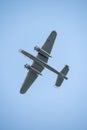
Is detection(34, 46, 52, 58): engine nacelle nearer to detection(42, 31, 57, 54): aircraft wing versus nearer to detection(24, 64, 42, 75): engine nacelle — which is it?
detection(42, 31, 57, 54): aircraft wing

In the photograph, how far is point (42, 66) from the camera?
54.5 metres

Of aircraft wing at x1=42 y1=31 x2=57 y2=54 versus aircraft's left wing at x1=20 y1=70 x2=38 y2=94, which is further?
aircraft's left wing at x1=20 y1=70 x2=38 y2=94

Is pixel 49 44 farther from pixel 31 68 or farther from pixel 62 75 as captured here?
pixel 62 75

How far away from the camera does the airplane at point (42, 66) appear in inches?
2116

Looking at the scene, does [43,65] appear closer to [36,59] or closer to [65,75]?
[36,59]

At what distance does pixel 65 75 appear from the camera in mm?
54688

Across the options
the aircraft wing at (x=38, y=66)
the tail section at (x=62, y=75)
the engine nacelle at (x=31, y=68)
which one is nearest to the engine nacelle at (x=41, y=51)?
the aircraft wing at (x=38, y=66)

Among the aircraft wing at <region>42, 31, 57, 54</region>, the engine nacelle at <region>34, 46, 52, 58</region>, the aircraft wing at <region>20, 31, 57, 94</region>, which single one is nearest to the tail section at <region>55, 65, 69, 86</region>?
the aircraft wing at <region>20, 31, 57, 94</region>

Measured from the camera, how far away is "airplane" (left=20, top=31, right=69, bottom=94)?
53.8m

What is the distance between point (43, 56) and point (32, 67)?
11.8 feet

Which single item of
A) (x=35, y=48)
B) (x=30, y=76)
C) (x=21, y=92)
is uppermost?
(x=35, y=48)

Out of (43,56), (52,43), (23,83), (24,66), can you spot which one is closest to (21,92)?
(23,83)

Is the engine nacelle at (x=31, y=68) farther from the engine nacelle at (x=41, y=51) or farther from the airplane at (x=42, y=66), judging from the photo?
the engine nacelle at (x=41, y=51)

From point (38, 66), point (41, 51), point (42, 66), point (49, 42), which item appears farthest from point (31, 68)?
point (49, 42)
